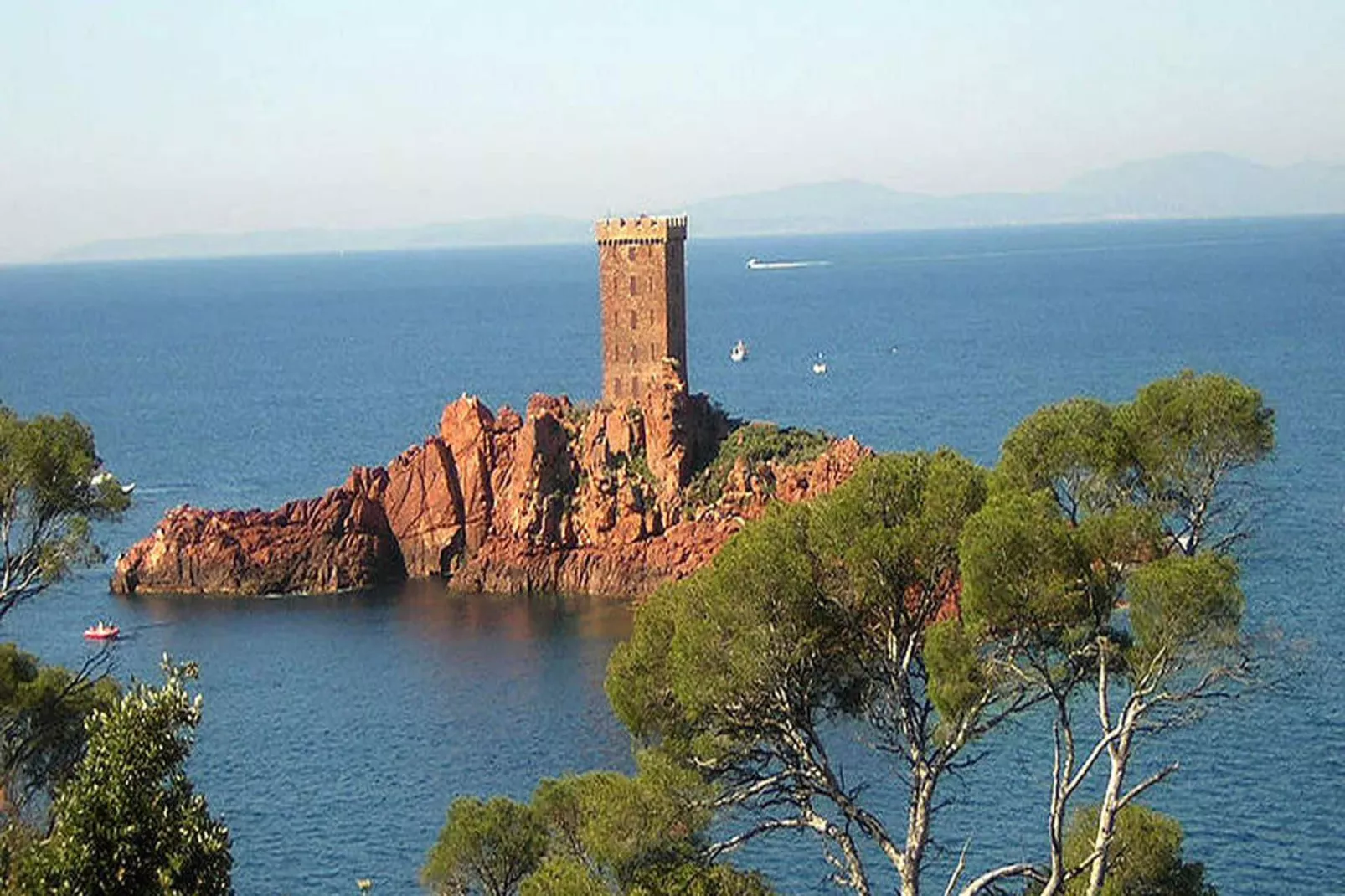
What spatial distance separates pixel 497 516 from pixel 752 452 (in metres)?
9.46

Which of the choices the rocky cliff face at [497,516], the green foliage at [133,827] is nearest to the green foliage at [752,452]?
the rocky cliff face at [497,516]

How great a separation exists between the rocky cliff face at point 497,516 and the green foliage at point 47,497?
42028 millimetres

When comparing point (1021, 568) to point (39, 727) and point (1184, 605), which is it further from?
point (39, 727)

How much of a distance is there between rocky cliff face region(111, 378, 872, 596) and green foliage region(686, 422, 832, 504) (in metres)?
0.33

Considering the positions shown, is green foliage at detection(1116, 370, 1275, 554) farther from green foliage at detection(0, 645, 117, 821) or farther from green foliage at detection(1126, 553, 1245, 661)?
green foliage at detection(0, 645, 117, 821)

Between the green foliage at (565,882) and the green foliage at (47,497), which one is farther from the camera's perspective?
the green foliage at (47,497)

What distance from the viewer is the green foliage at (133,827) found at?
16.6m

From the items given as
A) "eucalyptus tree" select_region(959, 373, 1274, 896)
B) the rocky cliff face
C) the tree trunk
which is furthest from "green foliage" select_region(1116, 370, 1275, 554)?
the rocky cliff face

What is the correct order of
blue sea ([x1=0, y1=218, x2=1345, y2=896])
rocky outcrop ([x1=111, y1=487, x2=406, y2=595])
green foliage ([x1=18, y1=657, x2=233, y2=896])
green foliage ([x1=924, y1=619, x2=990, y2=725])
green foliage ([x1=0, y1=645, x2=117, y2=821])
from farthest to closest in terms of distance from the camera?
1. rocky outcrop ([x1=111, y1=487, x2=406, y2=595])
2. blue sea ([x1=0, y1=218, x2=1345, y2=896])
3. green foliage ([x1=0, y1=645, x2=117, y2=821])
4. green foliage ([x1=924, y1=619, x2=990, y2=725])
5. green foliage ([x1=18, y1=657, x2=233, y2=896])

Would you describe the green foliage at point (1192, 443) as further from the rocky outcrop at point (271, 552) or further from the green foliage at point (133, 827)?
the rocky outcrop at point (271, 552)

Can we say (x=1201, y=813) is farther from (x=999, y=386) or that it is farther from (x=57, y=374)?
(x=57, y=374)

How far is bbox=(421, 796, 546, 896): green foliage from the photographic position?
1057 inches

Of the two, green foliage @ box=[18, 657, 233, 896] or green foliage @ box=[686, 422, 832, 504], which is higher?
green foliage @ box=[18, 657, 233, 896]

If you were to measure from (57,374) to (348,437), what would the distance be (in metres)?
57.9
